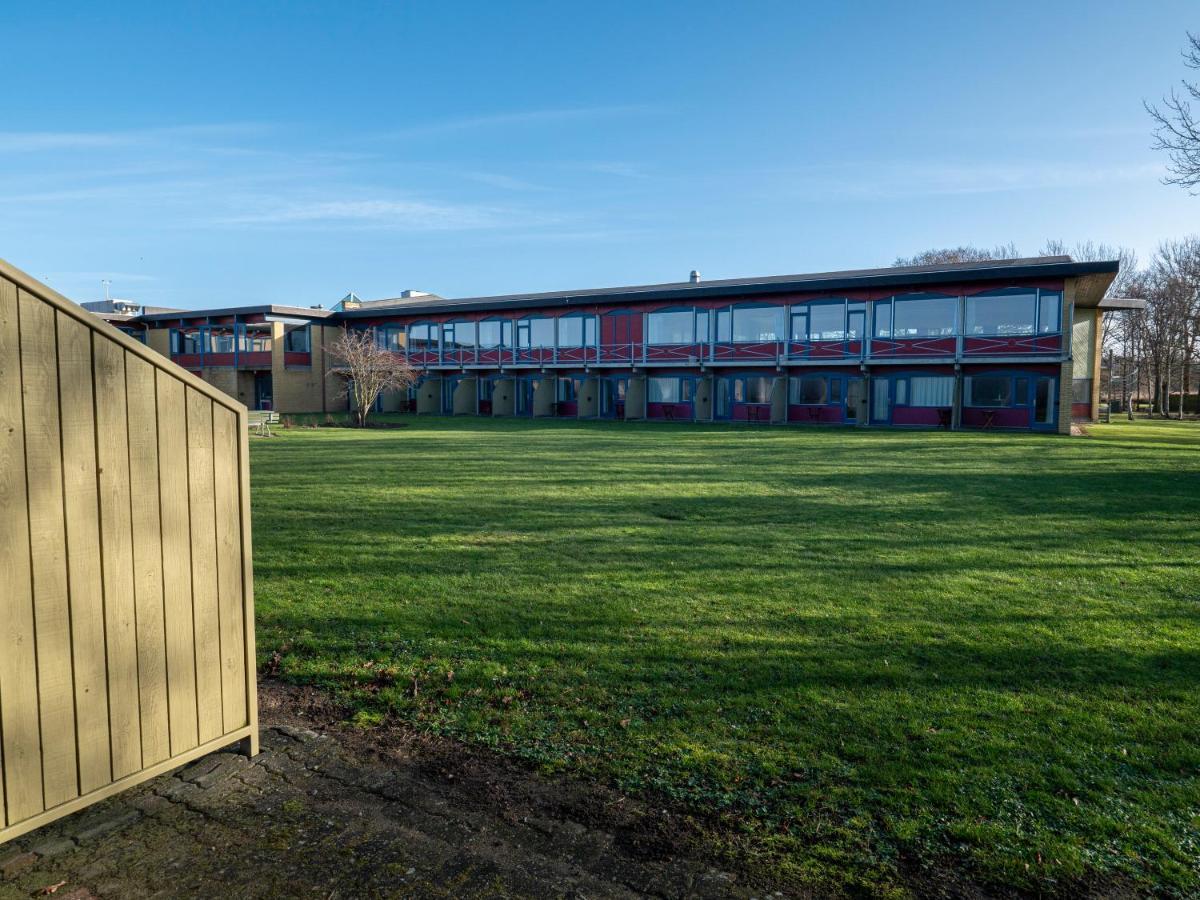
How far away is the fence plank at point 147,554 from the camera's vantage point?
316 cm

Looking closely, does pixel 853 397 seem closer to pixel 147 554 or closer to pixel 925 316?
pixel 925 316

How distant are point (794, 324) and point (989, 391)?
26.1 feet

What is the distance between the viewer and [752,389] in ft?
113

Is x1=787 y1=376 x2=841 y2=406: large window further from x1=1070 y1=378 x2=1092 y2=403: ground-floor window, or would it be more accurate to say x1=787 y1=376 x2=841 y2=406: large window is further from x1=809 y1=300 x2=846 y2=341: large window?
x1=1070 y1=378 x2=1092 y2=403: ground-floor window

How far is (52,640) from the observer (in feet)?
9.50

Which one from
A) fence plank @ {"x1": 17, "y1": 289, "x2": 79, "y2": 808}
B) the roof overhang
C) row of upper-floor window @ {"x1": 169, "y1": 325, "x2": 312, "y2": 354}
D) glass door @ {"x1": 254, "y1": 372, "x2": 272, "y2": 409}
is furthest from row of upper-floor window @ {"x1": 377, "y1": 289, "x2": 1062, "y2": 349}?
fence plank @ {"x1": 17, "y1": 289, "x2": 79, "y2": 808}

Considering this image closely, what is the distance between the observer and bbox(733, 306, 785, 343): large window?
1315 inches

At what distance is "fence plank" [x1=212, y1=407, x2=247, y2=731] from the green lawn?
2.63ft

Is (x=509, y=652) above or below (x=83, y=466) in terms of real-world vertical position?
below

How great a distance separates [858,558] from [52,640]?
21.9 feet

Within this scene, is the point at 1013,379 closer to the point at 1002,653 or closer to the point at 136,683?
the point at 1002,653

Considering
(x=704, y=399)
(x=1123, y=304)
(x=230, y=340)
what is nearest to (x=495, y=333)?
(x=704, y=399)

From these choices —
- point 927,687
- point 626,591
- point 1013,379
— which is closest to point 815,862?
point 927,687

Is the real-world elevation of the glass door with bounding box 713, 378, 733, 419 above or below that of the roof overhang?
below
